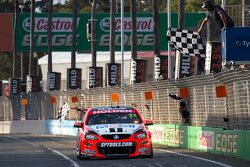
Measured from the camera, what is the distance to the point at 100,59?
101 m

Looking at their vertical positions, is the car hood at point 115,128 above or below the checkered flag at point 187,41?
below

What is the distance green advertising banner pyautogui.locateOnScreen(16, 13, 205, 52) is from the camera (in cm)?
8362

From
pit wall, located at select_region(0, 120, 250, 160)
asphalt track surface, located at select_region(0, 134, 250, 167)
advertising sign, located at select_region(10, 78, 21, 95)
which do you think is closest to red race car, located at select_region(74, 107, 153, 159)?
asphalt track surface, located at select_region(0, 134, 250, 167)

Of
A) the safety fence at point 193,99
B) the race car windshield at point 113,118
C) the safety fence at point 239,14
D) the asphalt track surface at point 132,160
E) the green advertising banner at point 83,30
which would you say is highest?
the green advertising banner at point 83,30

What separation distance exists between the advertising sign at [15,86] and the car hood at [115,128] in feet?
181

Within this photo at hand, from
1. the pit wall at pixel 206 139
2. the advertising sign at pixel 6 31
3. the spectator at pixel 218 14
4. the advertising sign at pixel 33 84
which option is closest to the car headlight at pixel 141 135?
the pit wall at pixel 206 139

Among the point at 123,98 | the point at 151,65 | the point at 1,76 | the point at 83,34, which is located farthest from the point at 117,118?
the point at 1,76

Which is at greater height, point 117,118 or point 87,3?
point 87,3

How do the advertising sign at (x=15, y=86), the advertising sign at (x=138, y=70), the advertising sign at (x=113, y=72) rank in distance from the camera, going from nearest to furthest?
the advertising sign at (x=138, y=70), the advertising sign at (x=113, y=72), the advertising sign at (x=15, y=86)

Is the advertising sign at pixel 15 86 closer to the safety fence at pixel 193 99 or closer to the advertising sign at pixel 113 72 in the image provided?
the safety fence at pixel 193 99

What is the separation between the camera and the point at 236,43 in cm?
2688

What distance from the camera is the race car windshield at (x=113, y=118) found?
90.7ft

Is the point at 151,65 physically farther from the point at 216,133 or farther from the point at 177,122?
the point at 216,133

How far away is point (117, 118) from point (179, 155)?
2000mm
